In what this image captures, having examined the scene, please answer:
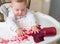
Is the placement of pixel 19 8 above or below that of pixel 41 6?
above

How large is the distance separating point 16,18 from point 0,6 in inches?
5.1

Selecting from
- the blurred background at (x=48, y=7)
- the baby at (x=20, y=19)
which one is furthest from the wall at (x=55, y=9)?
the baby at (x=20, y=19)

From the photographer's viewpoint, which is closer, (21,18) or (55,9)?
(21,18)

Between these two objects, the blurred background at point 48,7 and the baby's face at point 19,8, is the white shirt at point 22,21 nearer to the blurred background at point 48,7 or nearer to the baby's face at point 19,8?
the baby's face at point 19,8

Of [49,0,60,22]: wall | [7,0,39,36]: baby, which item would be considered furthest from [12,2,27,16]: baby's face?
[49,0,60,22]: wall

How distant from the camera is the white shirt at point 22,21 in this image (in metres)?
0.74

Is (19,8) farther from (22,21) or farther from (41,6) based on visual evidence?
(41,6)

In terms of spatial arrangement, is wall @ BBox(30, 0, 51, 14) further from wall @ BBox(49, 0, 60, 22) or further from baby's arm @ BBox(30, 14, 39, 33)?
baby's arm @ BBox(30, 14, 39, 33)

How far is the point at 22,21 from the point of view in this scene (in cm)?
77

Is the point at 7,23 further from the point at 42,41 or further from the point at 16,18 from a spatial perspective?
the point at 42,41

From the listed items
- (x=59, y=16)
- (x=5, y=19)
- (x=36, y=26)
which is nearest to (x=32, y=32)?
(x=36, y=26)

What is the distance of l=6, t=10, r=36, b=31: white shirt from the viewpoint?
29.3 inches

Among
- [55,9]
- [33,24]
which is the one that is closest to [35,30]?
[33,24]

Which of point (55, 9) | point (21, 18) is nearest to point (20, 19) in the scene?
point (21, 18)
